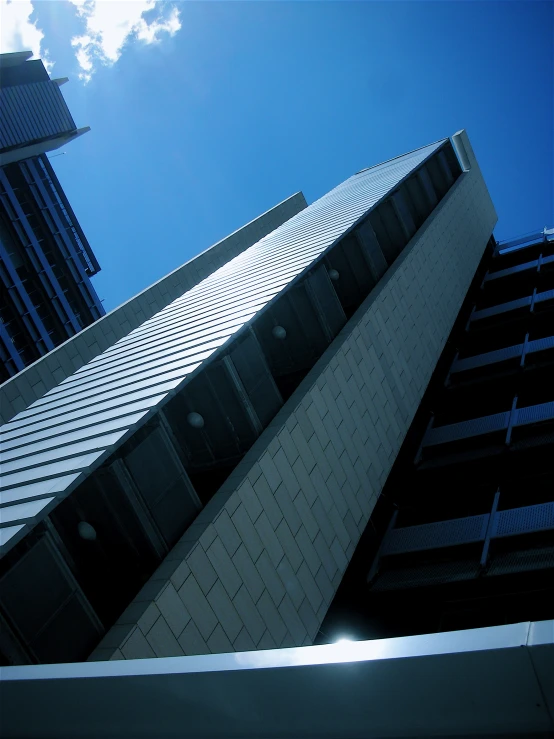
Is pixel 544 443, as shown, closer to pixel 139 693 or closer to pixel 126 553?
pixel 126 553

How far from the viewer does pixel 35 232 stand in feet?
169

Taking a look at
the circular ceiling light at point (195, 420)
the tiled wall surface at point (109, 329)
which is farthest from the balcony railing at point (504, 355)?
the circular ceiling light at point (195, 420)

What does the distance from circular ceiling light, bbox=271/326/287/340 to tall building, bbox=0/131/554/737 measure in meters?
0.05

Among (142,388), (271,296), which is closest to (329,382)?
(271,296)

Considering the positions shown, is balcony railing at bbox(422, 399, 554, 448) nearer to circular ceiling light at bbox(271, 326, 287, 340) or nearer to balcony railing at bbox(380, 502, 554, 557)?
balcony railing at bbox(380, 502, 554, 557)

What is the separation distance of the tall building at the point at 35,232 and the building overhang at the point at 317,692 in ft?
143

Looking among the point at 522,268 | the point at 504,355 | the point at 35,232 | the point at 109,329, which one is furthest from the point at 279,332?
the point at 35,232

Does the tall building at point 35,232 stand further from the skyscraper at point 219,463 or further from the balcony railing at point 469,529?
the balcony railing at point 469,529

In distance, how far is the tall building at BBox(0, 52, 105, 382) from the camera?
154ft

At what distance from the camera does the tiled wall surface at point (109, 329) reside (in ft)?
67.8

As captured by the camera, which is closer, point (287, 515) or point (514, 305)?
point (287, 515)

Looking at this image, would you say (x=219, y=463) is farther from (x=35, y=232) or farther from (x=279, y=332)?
(x=35, y=232)

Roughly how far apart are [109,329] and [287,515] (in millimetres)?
14816

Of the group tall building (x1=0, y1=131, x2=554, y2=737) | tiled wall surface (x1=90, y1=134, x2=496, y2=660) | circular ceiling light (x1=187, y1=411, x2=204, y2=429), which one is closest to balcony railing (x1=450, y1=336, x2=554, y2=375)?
tall building (x1=0, y1=131, x2=554, y2=737)
